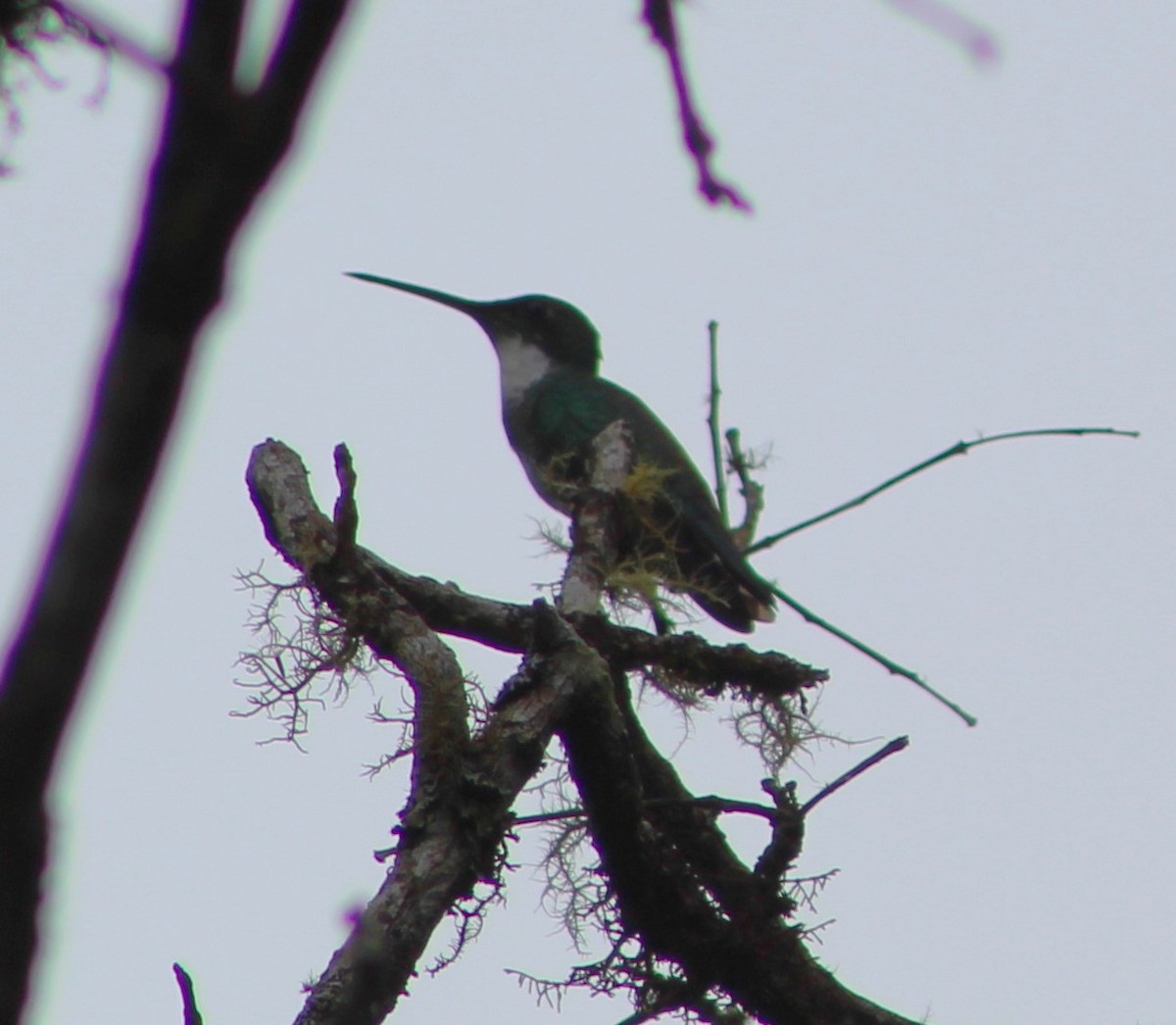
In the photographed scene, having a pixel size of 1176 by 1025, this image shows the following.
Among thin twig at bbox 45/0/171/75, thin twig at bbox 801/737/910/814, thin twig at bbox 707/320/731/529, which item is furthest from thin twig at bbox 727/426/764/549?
thin twig at bbox 45/0/171/75

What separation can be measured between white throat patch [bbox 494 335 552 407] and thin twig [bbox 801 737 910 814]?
4.56 m

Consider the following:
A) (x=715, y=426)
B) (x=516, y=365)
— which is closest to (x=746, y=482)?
(x=715, y=426)

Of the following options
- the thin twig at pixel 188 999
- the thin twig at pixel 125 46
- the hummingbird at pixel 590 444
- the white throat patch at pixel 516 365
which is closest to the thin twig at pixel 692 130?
the thin twig at pixel 125 46

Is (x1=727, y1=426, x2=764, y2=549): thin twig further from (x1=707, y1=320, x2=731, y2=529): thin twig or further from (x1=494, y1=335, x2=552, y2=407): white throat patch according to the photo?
(x1=494, y1=335, x2=552, y2=407): white throat patch

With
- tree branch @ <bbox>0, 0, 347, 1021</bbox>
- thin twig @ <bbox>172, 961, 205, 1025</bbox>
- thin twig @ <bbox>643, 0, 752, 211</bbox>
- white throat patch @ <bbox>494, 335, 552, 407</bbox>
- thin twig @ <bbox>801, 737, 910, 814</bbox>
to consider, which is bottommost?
tree branch @ <bbox>0, 0, 347, 1021</bbox>

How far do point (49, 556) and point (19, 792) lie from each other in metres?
0.11

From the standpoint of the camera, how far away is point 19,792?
72 cm

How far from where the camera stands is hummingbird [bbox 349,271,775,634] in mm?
4195

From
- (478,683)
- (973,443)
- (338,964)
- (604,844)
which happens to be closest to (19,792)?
(338,964)

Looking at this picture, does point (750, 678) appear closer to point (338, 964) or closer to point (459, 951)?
point (459, 951)

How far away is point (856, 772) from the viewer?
2844 millimetres

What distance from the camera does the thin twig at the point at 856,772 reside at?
282 cm

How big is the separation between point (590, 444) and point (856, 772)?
3168 mm

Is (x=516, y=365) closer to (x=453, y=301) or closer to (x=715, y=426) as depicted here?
(x=453, y=301)
